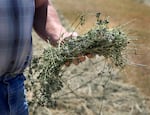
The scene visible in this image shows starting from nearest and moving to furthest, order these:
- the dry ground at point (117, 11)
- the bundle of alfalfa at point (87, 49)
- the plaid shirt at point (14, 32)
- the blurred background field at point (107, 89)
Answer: the plaid shirt at point (14, 32), the bundle of alfalfa at point (87, 49), the blurred background field at point (107, 89), the dry ground at point (117, 11)

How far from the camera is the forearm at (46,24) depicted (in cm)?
211

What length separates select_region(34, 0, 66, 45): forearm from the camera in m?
2.11

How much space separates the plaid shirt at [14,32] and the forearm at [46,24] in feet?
0.89

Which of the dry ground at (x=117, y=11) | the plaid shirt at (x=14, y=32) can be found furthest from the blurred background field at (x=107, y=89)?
the plaid shirt at (x=14, y=32)

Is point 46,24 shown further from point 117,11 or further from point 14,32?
point 117,11

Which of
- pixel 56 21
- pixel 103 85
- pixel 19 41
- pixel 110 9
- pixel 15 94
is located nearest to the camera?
pixel 19 41

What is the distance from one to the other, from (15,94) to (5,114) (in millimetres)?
105

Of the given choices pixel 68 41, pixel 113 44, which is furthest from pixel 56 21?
pixel 113 44

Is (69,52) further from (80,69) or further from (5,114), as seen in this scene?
(80,69)

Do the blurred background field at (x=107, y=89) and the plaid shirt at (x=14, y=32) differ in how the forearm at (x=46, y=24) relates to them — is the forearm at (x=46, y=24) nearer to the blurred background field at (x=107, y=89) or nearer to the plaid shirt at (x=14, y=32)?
the plaid shirt at (x=14, y=32)

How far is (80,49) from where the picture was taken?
204cm

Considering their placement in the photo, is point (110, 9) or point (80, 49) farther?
point (110, 9)

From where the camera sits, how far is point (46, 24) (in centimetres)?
214

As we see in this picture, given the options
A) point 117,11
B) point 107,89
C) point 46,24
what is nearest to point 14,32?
point 46,24
